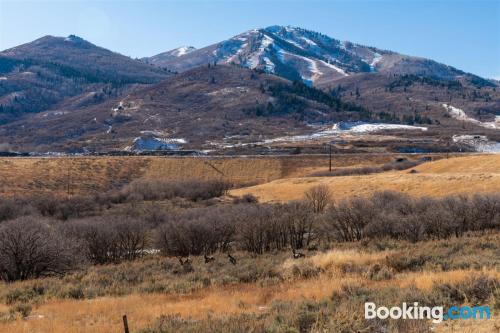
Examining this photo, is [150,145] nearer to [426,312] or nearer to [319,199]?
[319,199]

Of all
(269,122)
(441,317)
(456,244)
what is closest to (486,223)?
(456,244)

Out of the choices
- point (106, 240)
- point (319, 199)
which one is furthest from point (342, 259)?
point (319, 199)

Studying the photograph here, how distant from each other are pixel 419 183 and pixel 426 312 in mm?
45194

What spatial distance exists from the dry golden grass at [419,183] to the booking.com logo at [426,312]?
35.1 meters

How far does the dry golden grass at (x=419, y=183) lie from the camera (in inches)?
1861

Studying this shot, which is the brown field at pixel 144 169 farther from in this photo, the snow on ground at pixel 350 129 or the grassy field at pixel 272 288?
the snow on ground at pixel 350 129

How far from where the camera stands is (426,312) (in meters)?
10.4

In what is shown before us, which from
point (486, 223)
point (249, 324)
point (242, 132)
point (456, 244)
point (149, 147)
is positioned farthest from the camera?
point (242, 132)

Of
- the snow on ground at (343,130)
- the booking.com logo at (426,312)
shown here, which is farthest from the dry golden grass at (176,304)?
the snow on ground at (343,130)

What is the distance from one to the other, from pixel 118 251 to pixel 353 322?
2376 cm

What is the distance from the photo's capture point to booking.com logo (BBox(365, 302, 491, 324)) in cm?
998

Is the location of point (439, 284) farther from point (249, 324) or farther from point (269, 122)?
point (269, 122)

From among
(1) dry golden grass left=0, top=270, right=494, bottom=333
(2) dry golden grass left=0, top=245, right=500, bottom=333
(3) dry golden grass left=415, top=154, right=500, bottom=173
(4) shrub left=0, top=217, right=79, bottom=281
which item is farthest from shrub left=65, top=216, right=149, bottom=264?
(3) dry golden grass left=415, top=154, right=500, bottom=173

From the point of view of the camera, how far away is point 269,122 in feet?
604
